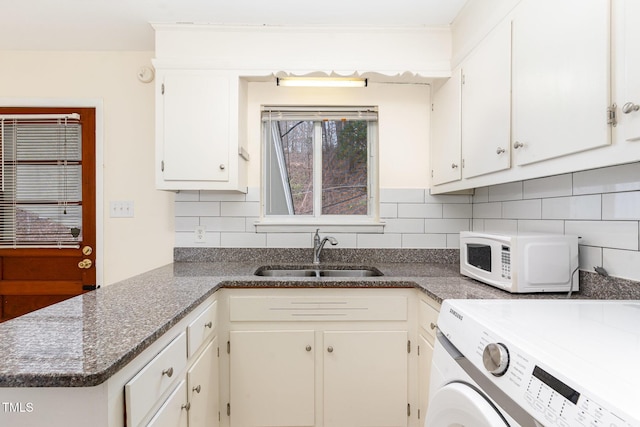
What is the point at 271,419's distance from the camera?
5.52 ft

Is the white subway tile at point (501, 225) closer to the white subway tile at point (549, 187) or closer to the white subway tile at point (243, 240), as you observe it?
the white subway tile at point (549, 187)

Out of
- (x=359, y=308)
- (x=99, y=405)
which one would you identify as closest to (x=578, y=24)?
(x=359, y=308)

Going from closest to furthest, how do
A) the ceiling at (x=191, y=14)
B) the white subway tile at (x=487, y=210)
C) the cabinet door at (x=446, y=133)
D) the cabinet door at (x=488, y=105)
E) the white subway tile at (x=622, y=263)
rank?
1. the white subway tile at (x=622, y=263)
2. the cabinet door at (x=488, y=105)
3. the ceiling at (x=191, y=14)
4. the cabinet door at (x=446, y=133)
5. the white subway tile at (x=487, y=210)

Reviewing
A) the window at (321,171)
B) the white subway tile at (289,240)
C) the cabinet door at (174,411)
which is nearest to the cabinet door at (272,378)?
the cabinet door at (174,411)

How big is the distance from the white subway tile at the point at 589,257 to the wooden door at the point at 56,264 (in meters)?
2.79

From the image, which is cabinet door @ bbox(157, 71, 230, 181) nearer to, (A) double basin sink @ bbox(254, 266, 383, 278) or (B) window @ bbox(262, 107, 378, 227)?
(B) window @ bbox(262, 107, 378, 227)

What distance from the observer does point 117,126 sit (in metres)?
2.29

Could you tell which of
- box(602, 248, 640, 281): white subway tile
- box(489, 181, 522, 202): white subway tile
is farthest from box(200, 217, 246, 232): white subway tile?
box(602, 248, 640, 281): white subway tile

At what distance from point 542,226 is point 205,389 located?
1.75 m

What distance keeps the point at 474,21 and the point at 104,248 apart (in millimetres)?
2661

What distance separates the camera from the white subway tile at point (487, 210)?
199 centimetres

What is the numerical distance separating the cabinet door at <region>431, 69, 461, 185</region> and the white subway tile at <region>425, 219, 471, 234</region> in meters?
0.28

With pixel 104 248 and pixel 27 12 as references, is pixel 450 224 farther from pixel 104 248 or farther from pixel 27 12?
pixel 27 12

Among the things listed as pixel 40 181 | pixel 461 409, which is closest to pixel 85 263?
pixel 40 181
